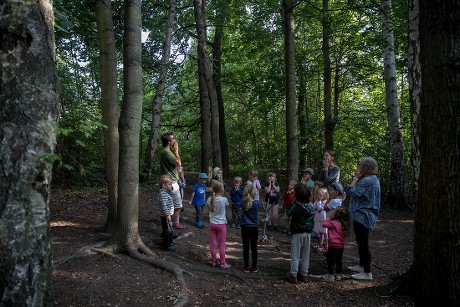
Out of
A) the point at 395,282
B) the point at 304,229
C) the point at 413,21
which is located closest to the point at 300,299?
the point at 304,229

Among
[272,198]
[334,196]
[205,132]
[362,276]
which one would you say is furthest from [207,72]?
[362,276]

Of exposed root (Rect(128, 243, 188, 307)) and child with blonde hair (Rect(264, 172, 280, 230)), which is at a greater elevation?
child with blonde hair (Rect(264, 172, 280, 230))

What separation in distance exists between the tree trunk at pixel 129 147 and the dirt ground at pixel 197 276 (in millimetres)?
469

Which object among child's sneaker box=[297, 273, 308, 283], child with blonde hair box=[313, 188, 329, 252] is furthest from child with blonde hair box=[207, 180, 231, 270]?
child with blonde hair box=[313, 188, 329, 252]

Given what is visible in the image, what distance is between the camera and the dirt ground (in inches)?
179

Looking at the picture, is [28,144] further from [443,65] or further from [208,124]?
[208,124]

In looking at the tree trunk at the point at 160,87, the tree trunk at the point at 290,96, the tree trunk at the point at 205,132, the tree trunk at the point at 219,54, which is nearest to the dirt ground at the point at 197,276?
the tree trunk at the point at 290,96

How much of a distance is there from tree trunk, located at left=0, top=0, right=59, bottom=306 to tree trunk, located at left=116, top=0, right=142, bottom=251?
9.53ft

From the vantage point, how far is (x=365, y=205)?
5.68 meters

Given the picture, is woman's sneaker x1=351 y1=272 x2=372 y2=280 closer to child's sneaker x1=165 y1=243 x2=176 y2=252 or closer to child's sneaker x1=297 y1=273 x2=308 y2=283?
child's sneaker x1=297 y1=273 x2=308 y2=283

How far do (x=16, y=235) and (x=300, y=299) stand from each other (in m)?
3.87

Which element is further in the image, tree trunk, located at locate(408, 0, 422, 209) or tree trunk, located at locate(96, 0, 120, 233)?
tree trunk, located at locate(96, 0, 120, 233)

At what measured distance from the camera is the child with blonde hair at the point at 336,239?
577cm

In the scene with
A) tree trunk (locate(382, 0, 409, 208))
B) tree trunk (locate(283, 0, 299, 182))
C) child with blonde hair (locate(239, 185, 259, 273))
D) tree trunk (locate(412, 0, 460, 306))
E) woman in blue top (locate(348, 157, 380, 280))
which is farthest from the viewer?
tree trunk (locate(382, 0, 409, 208))
